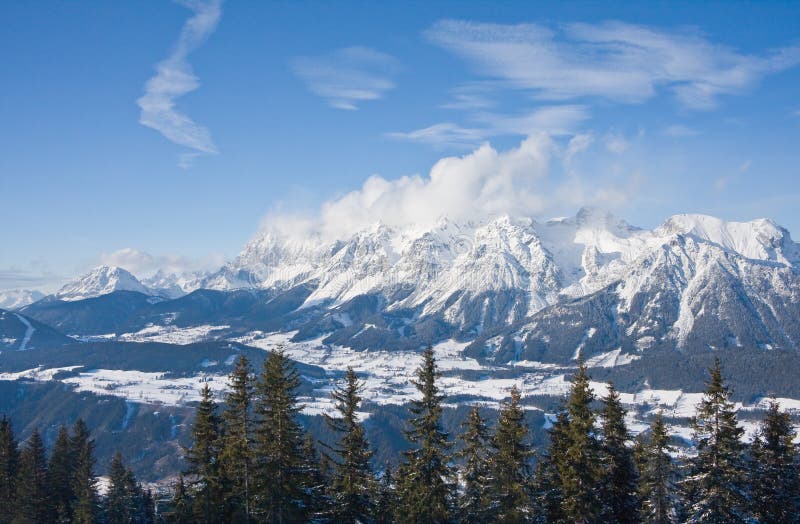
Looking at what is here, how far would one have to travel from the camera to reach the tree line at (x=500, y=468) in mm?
46156

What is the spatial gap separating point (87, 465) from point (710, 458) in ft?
218

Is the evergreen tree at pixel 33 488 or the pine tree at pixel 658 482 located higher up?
the pine tree at pixel 658 482

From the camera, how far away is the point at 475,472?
48875 millimetres

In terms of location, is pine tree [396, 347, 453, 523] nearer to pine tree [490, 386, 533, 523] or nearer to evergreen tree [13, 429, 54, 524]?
pine tree [490, 386, 533, 523]

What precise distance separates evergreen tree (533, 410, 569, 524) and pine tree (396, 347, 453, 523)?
6974mm

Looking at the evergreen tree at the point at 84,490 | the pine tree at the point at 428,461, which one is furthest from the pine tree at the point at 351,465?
the evergreen tree at the point at 84,490

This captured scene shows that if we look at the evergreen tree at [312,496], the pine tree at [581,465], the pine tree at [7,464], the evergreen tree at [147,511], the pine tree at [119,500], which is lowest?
the evergreen tree at [147,511]

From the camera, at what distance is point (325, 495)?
53281 mm

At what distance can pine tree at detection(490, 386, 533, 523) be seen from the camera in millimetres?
47000

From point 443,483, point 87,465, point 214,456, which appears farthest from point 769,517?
point 87,465

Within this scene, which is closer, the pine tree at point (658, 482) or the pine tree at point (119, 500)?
the pine tree at point (658, 482)

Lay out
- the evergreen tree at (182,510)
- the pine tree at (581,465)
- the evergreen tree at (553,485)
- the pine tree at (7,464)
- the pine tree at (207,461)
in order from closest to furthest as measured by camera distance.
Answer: the pine tree at (581,465), the evergreen tree at (553,485), the pine tree at (207,461), the evergreen tree at (182,510), the pine tree at (7,464)

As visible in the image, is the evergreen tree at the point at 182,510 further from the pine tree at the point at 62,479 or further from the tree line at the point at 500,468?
the pine tree at the point at 62,479

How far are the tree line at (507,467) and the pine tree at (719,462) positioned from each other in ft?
0.29
